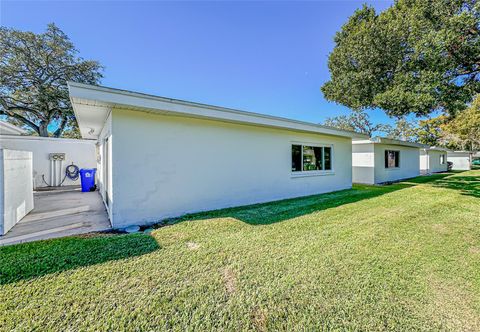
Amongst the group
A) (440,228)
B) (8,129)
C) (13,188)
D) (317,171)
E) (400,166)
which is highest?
(8,129)

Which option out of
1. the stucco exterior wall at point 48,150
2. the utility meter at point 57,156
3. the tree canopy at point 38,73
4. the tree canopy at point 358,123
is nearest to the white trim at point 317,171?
the stucco exterior wall at point 48,150

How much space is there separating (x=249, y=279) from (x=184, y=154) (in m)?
3.61

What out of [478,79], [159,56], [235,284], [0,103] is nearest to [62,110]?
[0,103]

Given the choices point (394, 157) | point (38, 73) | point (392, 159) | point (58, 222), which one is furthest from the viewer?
point (38, 73)

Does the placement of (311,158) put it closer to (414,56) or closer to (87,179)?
(414,56)

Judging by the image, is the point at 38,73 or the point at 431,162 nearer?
the point at 38,73

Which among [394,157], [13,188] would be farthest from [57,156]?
[394,157]

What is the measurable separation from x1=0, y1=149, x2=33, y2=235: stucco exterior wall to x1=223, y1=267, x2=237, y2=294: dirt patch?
4495mm

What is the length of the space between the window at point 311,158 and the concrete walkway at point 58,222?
6.46 meters

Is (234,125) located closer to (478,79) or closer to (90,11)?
(90,11)

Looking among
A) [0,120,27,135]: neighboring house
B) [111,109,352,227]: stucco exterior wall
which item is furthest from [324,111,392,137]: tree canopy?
[0,120,27,135]: neighboring house

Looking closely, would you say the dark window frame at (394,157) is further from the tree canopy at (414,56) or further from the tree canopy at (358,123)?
the tree canopy at (358,123)

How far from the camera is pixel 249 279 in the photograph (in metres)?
Result: 2.60

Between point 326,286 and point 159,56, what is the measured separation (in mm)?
10852
